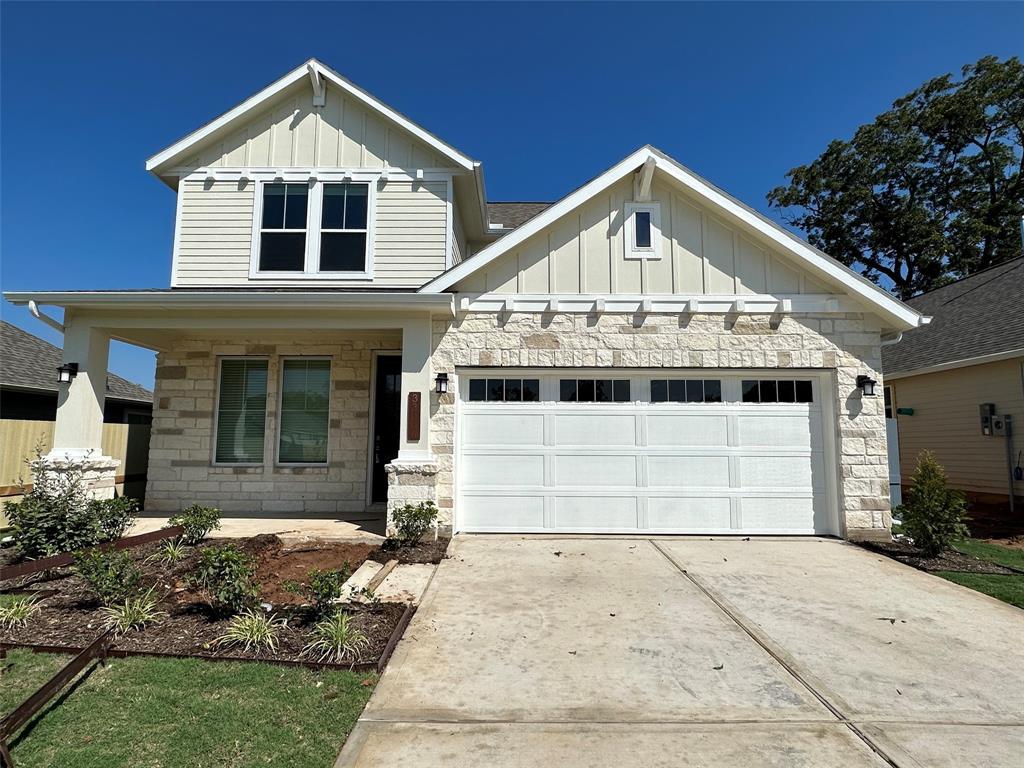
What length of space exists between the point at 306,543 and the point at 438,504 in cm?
173

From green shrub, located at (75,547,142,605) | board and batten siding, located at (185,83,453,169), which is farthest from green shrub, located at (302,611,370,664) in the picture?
board and batten siding, located at (185,83,453,169)

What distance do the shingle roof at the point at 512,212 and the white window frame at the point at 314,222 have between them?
11.8 feet

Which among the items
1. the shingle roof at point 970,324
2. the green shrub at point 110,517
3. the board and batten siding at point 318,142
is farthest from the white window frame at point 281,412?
the shingle roof at point 970,324

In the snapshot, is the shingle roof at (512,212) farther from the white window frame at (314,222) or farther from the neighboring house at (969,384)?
the neighboring house at (969,384)

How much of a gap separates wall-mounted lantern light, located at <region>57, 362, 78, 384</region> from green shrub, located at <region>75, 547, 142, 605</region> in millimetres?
4228

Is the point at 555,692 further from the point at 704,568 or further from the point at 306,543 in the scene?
the point at 306,543

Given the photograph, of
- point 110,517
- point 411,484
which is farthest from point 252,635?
point 110,517

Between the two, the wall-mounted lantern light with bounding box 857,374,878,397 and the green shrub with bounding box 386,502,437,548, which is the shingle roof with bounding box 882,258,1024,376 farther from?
the green shrub with bounding box 386,502,437,548

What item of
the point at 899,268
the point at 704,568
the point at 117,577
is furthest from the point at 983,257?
the point at 117,577

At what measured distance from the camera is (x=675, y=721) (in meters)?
2.97

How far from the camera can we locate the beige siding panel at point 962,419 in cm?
1069

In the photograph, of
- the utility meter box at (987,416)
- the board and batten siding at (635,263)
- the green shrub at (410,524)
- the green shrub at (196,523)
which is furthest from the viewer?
the utility meter box at (987,416)

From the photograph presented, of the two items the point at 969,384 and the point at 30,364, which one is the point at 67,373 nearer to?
the point at 30,364

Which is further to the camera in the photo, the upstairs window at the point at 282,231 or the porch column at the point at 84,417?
the upstairs window at the point at 282,231
